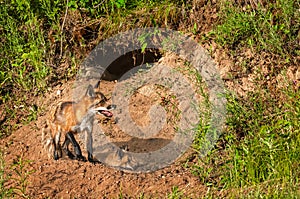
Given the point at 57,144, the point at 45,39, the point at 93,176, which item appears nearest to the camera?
the point at 93,176

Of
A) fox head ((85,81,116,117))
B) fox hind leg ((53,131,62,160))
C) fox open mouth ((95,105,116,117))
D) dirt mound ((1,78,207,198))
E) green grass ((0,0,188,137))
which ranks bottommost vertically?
dirt mound ((1,78,207,198))

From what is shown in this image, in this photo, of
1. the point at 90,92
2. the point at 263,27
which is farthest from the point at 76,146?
the point at 263,27

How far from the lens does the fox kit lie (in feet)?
22.4

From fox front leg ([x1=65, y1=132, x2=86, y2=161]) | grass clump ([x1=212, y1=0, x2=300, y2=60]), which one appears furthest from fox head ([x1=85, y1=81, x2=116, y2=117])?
grass clump ([x1=212, y1=0, x2=300, y2=60])

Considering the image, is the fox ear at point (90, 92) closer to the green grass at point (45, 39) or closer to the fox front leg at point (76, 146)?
the fox front leg at point (76, 146)

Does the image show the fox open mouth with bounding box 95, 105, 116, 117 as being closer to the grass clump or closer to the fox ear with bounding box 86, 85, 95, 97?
the fox ear with bounding box 86, 85, 95, 97

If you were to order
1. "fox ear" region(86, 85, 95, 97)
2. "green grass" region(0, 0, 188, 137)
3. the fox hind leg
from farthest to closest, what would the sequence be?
"green grass" region(0, 0, 188, 137), the fox hind leg, "fox ear" region(86, 85, 95, 97)

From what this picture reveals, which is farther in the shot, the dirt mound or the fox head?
the fox head

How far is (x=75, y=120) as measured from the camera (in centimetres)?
684

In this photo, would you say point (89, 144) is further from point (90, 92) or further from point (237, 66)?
point (237, 66)

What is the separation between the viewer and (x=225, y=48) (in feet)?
23.8

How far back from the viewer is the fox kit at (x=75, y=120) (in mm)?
6820

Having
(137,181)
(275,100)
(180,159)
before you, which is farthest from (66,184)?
(275,100)

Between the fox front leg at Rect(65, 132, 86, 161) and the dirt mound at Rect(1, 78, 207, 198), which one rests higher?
the fox front leg at Rect(65, 132, 86, 161)
